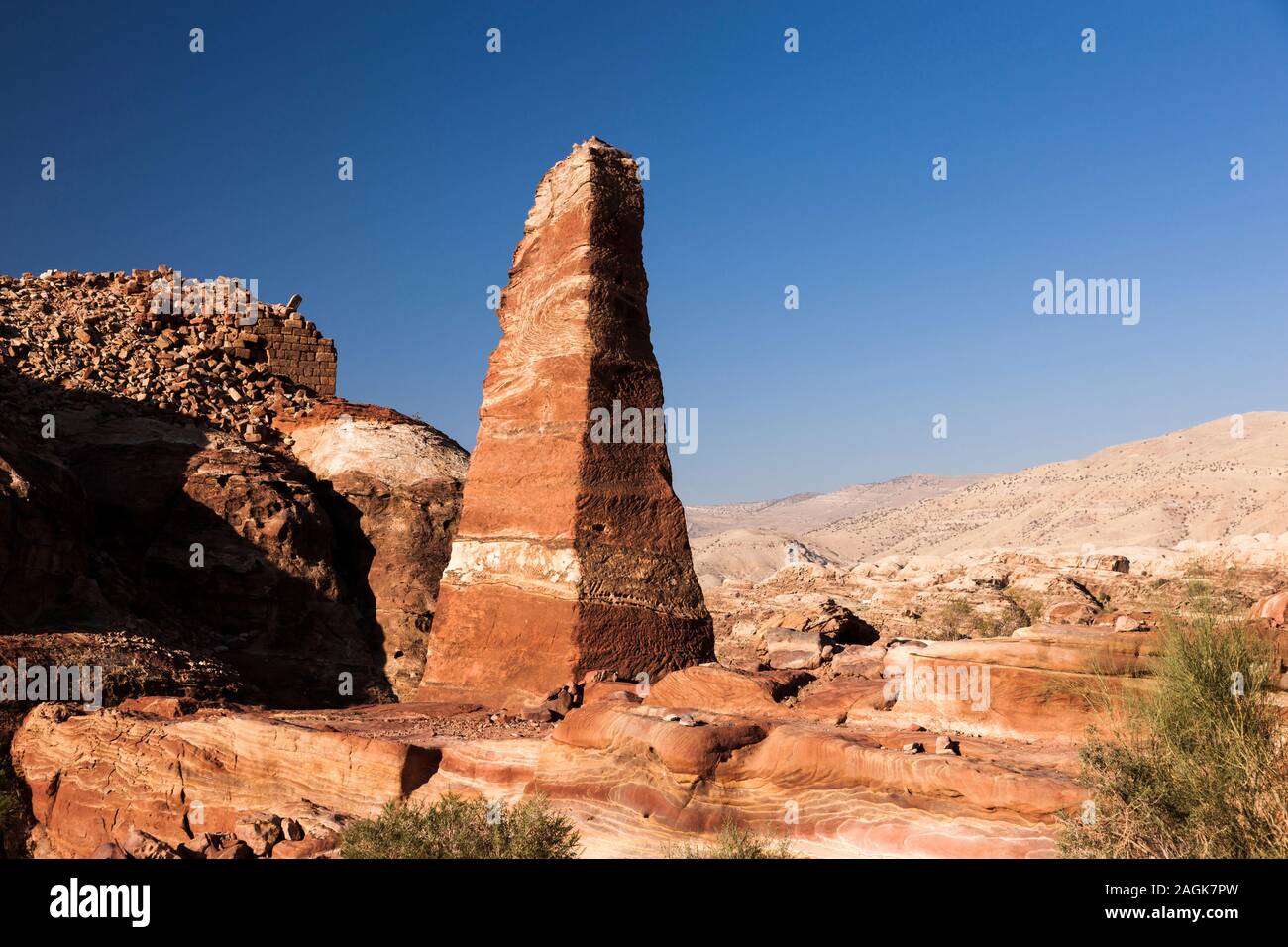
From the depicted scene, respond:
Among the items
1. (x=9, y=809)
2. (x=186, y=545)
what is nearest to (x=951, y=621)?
(x=186, y=545)

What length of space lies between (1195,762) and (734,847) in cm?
281

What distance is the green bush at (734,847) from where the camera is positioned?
6207 millimetres

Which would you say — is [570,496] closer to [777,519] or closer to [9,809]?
[9,809]

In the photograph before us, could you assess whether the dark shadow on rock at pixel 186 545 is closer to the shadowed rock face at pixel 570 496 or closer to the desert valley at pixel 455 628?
the desert valley at pixel 455 628

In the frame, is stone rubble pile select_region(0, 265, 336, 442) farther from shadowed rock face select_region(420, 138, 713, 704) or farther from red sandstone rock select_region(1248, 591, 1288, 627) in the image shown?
red sandstone rock select_region(1248, 591, 1288, 627)

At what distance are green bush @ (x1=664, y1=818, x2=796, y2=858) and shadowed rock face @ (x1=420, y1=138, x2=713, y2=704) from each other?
374cm

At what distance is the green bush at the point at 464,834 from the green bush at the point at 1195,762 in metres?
3.22

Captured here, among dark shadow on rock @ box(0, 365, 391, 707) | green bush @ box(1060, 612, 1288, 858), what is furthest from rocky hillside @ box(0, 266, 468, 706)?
green bush @ box(1060, 612, 1288, 858)

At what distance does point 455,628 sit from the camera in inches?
447

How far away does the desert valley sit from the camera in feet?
23.6

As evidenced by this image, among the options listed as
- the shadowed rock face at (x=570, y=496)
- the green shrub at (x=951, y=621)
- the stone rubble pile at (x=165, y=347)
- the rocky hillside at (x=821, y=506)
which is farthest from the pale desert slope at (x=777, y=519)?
the shadowed rock face at (x=570, y=496)

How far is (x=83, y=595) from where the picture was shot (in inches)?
535
